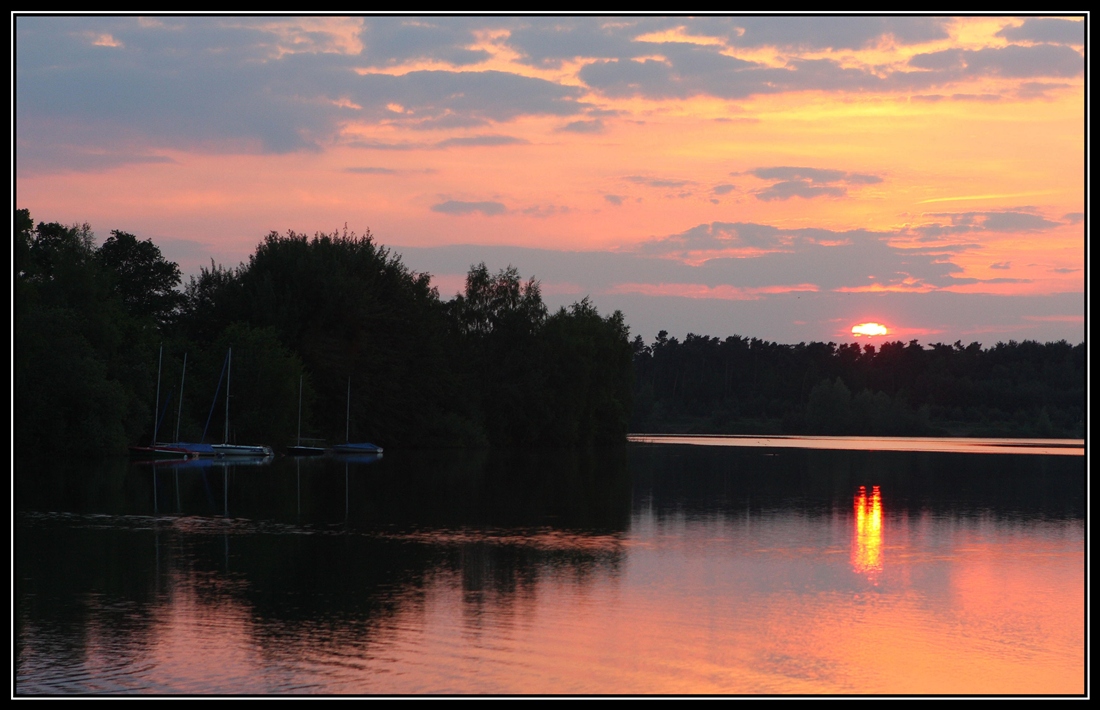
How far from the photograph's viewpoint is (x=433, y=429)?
98625mm

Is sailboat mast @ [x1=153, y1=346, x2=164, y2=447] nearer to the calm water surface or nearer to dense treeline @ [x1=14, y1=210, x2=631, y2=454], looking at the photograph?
dense treeline @ [x1=14, y1=210, x2=631, y2=454]

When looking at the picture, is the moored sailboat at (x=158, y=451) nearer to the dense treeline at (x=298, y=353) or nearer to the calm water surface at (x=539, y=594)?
the dense treeline at (x=298, y=353)

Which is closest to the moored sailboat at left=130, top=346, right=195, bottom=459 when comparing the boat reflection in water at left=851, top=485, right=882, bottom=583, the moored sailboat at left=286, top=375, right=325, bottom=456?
the moored sailboat at left=286, top=375, right=325, bottom=456

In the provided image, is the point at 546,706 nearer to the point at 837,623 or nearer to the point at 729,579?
the point at 837,623

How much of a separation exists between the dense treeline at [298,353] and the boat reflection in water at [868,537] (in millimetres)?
42076

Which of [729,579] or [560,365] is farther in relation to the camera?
[560,365]

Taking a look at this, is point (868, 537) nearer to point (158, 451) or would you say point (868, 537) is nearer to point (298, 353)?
point (158, 451)

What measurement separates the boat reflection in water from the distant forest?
42301 mm

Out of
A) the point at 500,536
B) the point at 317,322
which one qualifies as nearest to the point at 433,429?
the point at 317,322

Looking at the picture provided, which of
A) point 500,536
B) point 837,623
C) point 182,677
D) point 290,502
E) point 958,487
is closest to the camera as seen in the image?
point 182,677

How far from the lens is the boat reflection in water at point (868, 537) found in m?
25.2

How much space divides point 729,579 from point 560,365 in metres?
86.5

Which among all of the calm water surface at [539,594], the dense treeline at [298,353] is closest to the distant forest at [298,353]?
the dense treeline at [298,353]

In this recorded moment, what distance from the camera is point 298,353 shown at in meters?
91.7
